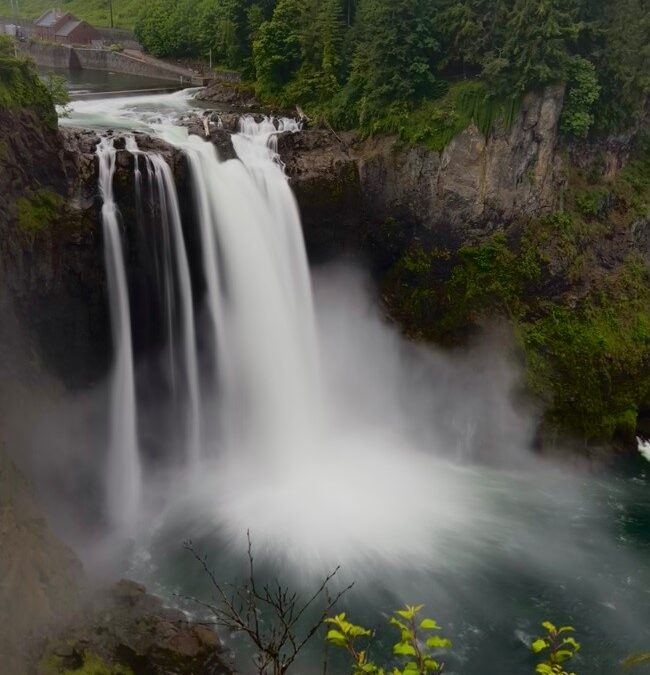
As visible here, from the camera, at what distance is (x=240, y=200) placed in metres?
17.8

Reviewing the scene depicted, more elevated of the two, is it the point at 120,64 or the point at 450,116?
the point at 120,64

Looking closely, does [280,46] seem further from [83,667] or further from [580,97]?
[83,667]

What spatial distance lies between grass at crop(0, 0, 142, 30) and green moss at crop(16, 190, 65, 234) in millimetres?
40903

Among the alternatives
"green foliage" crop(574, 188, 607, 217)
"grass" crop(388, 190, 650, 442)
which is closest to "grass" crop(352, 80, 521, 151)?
"grass" crop(388, 190, 650, 442)

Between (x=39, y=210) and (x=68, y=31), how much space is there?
3130 cm

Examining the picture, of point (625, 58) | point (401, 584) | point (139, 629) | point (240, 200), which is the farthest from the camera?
point (625, 58)

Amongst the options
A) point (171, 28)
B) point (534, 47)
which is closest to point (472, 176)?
point (534, 47)

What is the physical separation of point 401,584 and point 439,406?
7787 mm

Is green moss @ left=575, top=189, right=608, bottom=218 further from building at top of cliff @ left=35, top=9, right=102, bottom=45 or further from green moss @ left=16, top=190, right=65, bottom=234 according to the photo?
building at top of cliff @ left=35, top=9, right=102, bottom=45

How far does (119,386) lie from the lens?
1620cm

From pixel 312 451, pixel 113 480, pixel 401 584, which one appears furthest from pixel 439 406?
pixel 113 480

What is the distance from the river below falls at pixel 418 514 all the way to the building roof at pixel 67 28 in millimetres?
21657

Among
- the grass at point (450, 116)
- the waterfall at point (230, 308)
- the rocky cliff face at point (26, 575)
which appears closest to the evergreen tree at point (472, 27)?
the grass at point (450, 116)

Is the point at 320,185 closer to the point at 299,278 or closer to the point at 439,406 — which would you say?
the point at 299,278
